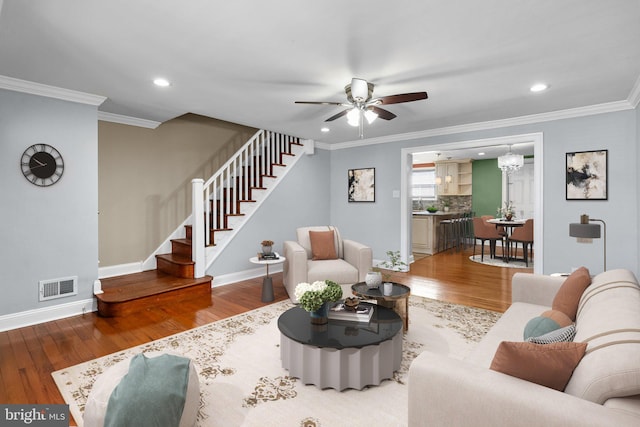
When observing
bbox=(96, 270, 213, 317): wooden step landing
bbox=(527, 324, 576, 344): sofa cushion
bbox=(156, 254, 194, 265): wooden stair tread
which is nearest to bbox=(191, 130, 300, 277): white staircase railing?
bbox=(156, 254, 194, 265): wooden stair tread

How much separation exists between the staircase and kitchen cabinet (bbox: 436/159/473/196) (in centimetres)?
490

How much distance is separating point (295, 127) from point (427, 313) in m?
3.46

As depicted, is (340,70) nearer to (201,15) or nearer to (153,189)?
(201,15)

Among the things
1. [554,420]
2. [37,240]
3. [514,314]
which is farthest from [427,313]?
[37,240]

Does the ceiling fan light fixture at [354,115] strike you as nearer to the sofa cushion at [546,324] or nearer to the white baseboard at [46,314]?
the sofa cushion at [546,324]

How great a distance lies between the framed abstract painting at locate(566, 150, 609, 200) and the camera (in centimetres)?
407

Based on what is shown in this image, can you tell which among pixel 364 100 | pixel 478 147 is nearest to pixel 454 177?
pixel 478 147

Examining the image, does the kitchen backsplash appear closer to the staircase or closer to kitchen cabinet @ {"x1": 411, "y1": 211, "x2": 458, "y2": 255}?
kitchen cabinet @ {"x1": 411, "y1": 211, "x2": 458, "y2": 255}

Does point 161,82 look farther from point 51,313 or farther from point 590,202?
point 590,202

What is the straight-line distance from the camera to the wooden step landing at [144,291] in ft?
11.8

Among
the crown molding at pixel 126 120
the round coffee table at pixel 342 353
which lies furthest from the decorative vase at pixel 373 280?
the crown molding at pixel 126 120

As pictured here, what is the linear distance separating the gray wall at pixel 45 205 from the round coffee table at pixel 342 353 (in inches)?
112

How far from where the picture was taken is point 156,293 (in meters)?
3.87

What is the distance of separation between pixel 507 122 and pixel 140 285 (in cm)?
562
